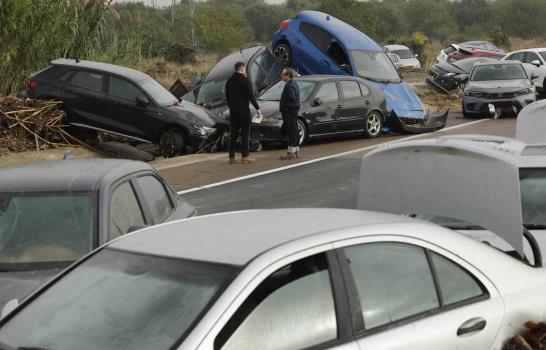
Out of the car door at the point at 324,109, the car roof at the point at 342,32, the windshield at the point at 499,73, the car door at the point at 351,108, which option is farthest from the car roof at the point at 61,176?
the windshield at the point at 499,73

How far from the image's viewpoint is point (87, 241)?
6.62 m

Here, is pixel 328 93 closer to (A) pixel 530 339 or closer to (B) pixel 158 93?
(B) pixel 158 93

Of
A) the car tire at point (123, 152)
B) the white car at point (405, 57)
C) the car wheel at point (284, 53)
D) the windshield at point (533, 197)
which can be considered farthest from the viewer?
the white car at point (405, 57)

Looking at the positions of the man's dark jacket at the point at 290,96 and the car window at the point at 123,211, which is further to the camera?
the man's dark jacket at the point at 290,96

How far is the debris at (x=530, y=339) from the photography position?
4789 mm

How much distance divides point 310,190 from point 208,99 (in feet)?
25.3

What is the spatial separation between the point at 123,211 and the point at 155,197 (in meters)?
0.75

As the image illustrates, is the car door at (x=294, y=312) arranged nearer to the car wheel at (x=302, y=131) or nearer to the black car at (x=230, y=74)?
the car wheel at (x=302, y=131)

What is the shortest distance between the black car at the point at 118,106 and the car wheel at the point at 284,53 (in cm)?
618

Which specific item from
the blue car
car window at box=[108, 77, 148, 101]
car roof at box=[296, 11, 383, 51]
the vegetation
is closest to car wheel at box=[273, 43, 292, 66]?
the blue car

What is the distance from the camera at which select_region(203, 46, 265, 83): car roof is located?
22375 mm

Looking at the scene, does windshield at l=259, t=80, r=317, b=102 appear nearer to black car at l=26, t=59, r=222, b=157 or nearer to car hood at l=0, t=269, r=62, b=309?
black car at l=26, t=59, r=222, b=157

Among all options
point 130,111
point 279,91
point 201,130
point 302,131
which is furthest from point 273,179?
point 279,91

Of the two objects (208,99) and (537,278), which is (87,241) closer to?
(537,278)
